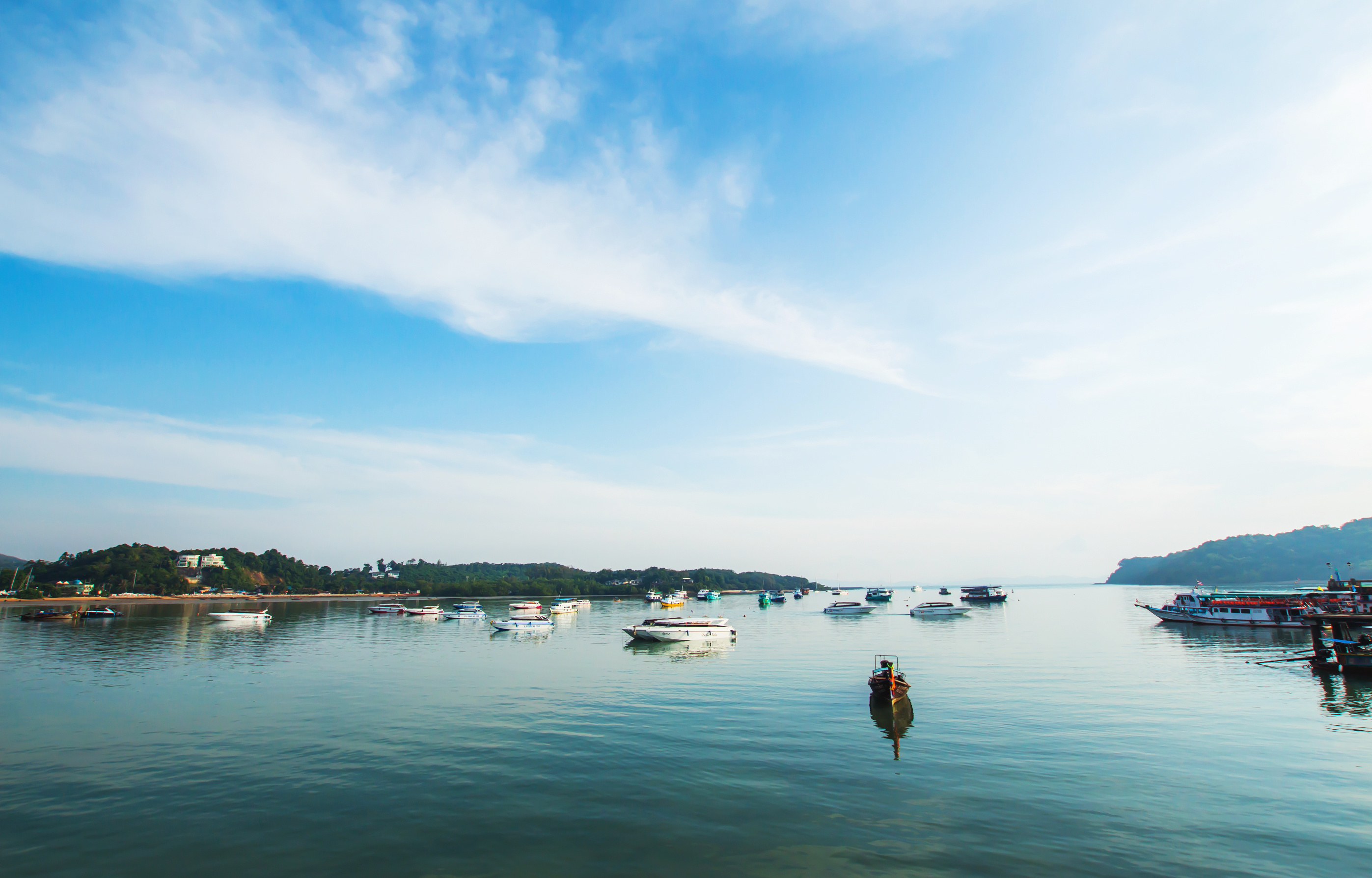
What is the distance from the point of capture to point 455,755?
24781mm

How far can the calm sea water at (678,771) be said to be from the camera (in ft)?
52.1

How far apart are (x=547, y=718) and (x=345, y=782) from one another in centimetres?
1188

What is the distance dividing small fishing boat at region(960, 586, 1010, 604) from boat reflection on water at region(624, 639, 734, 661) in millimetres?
129364

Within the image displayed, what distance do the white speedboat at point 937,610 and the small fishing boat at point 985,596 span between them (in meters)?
45.9

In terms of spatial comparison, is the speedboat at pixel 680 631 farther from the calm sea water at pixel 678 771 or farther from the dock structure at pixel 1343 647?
the dock structure at pixel 1343 647

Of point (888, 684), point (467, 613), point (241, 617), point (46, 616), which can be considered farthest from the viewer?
point (467, 613)

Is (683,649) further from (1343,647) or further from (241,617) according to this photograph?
(241,617)

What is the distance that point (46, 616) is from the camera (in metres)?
99.2

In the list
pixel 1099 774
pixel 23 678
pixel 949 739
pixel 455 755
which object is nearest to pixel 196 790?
pixel 455 755

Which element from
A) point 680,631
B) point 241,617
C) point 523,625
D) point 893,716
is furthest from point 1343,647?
point 241,617

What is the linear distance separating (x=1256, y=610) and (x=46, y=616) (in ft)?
611

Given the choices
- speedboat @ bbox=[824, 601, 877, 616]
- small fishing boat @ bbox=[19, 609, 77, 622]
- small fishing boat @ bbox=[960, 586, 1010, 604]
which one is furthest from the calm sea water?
small fishing boat @ bbox=[960, 586, 1010, 604]

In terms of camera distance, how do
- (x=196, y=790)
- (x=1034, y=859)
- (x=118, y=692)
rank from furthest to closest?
(x=118, y=692)
(x=196, y=790)
(x=1034, y=859)

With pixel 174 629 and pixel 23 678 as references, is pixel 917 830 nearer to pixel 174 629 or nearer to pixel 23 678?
pixel 23 678
